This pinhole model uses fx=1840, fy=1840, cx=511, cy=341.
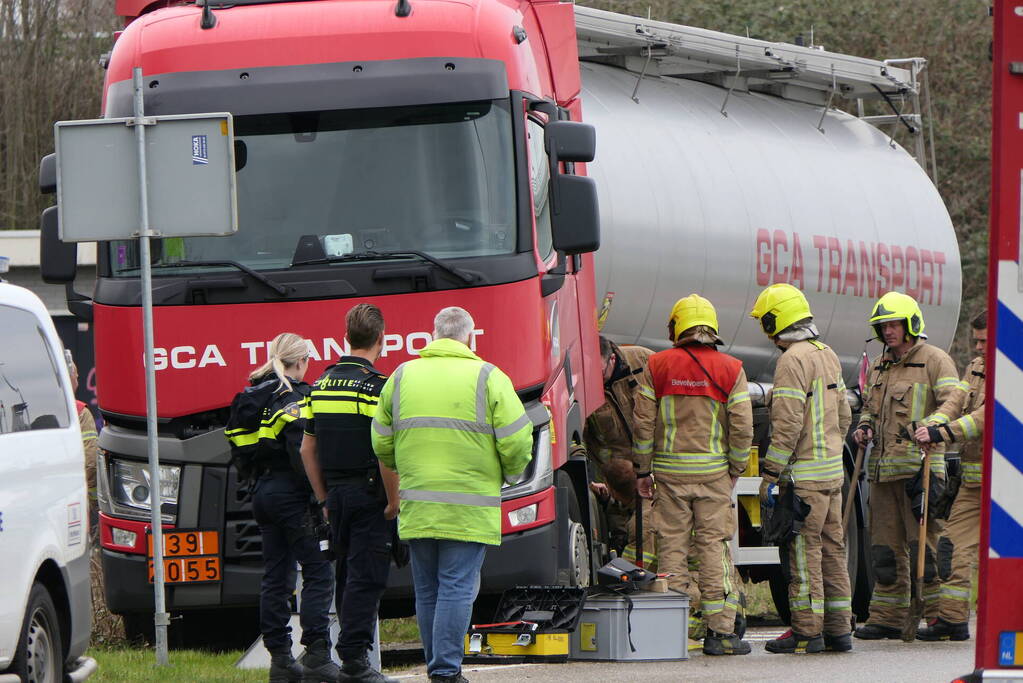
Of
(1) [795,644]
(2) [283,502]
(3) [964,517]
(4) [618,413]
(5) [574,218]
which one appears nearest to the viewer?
(2) [283,502]

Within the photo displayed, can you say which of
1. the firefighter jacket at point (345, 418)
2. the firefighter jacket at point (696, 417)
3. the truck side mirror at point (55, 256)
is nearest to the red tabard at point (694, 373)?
the firefighter jacket at point (696, 417)

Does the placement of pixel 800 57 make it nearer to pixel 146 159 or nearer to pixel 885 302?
pixel 885 302

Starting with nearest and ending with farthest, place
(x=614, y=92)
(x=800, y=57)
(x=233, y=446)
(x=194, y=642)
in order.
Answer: (x=233, y=446) < (x=194, y=642) < (x=614, y=92) < (x=800, y=57)

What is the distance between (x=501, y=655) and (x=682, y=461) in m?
1.84

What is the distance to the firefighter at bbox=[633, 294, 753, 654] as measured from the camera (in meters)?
10.7

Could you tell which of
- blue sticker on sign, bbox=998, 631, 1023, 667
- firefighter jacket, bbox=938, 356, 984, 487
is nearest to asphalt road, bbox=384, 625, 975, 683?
firefighter jacket, bbox=938, 356, 984, 487

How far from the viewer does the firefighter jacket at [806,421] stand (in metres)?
10.7

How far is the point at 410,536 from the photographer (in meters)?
8.13

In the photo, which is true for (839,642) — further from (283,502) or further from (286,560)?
(283,502)

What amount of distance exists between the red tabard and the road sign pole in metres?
3.08

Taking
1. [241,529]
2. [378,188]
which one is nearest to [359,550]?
[241,529]

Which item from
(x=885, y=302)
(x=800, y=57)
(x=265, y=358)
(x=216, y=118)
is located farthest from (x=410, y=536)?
(x=800, y=57)

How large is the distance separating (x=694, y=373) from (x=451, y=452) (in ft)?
9.68

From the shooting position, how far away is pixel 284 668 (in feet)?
28.3
